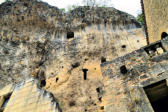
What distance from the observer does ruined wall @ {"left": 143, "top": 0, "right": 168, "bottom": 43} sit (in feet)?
29.5

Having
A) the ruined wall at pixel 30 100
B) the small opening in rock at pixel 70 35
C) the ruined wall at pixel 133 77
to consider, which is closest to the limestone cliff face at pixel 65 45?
the small opening in rock at pixel 70 35

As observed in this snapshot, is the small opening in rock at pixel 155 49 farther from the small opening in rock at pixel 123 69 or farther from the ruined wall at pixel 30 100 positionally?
the ruined wall at pixel 30 100

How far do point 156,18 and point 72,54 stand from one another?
925 cm

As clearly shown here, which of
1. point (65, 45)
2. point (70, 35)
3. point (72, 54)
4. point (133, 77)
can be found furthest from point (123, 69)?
point (70, 35)

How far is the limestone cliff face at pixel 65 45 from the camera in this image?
15586mm

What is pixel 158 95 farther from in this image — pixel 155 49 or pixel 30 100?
pixel 30 100

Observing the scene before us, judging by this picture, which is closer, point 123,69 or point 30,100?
point 123,69

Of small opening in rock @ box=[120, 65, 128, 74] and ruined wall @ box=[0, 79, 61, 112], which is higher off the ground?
small opening in rock @ box=[120, 65, 128, 74]

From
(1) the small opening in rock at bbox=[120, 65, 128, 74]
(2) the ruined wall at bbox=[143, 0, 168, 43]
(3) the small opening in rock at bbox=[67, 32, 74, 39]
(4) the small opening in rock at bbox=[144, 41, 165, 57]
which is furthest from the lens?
(3) the small opening in rock at bbox=[67, 32, 74, 39]

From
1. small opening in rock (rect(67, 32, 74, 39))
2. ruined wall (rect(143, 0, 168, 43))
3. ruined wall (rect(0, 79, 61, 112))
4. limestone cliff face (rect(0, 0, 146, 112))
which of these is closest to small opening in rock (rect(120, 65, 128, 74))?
ruined wall (rect(0, 79, 61, 112))

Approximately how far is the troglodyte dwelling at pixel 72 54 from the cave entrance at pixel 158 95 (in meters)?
0.03

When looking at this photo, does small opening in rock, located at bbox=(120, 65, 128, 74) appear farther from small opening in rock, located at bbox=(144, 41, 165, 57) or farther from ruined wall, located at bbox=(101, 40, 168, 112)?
small opening in rock, located at bbox=(144, 41, 165, 57)

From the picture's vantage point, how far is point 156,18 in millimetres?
10188

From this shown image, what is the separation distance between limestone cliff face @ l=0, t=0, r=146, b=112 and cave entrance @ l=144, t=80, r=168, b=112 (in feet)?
24.8
